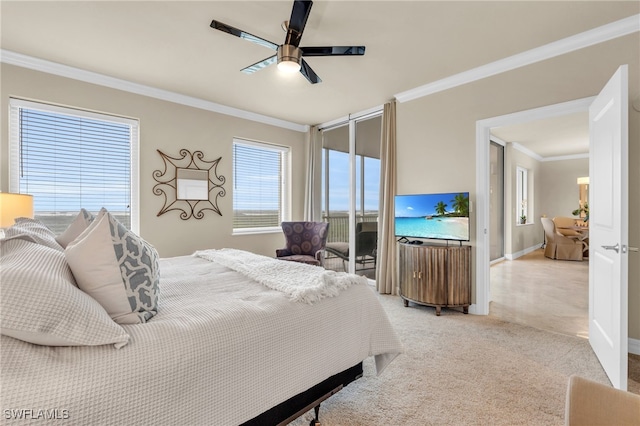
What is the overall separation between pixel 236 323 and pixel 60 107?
357 centimetres

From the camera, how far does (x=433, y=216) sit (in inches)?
142

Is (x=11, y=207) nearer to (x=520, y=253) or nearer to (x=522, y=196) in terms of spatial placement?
(x=520, y=253)

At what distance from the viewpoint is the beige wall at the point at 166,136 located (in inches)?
124

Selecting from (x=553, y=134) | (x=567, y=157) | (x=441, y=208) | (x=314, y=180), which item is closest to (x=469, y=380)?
(x=441, y=208)

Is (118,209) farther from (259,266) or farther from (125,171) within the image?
(259,266)

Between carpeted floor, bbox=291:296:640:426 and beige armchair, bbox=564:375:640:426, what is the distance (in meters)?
0.97

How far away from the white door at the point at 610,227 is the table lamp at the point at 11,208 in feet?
14.0

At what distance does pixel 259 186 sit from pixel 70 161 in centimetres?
247

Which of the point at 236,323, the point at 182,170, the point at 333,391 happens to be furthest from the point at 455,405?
the point at 182,170

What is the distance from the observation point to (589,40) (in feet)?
8.78

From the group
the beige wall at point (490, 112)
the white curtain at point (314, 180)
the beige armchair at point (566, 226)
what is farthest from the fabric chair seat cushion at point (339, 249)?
the beige armchair at point (566, 226)

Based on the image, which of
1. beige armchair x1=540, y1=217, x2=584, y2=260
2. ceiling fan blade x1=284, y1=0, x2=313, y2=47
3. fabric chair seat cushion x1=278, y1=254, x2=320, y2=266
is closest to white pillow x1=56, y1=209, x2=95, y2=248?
ceiling fan blade x1=284, y1=0, x2=313, y2=47

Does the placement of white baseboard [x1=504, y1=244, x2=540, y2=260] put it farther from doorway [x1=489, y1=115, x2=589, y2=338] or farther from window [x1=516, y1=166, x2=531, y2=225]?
window [x1=516, y1=166, x2=531, y2=225]

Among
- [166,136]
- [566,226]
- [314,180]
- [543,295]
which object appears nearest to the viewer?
[166,136]
